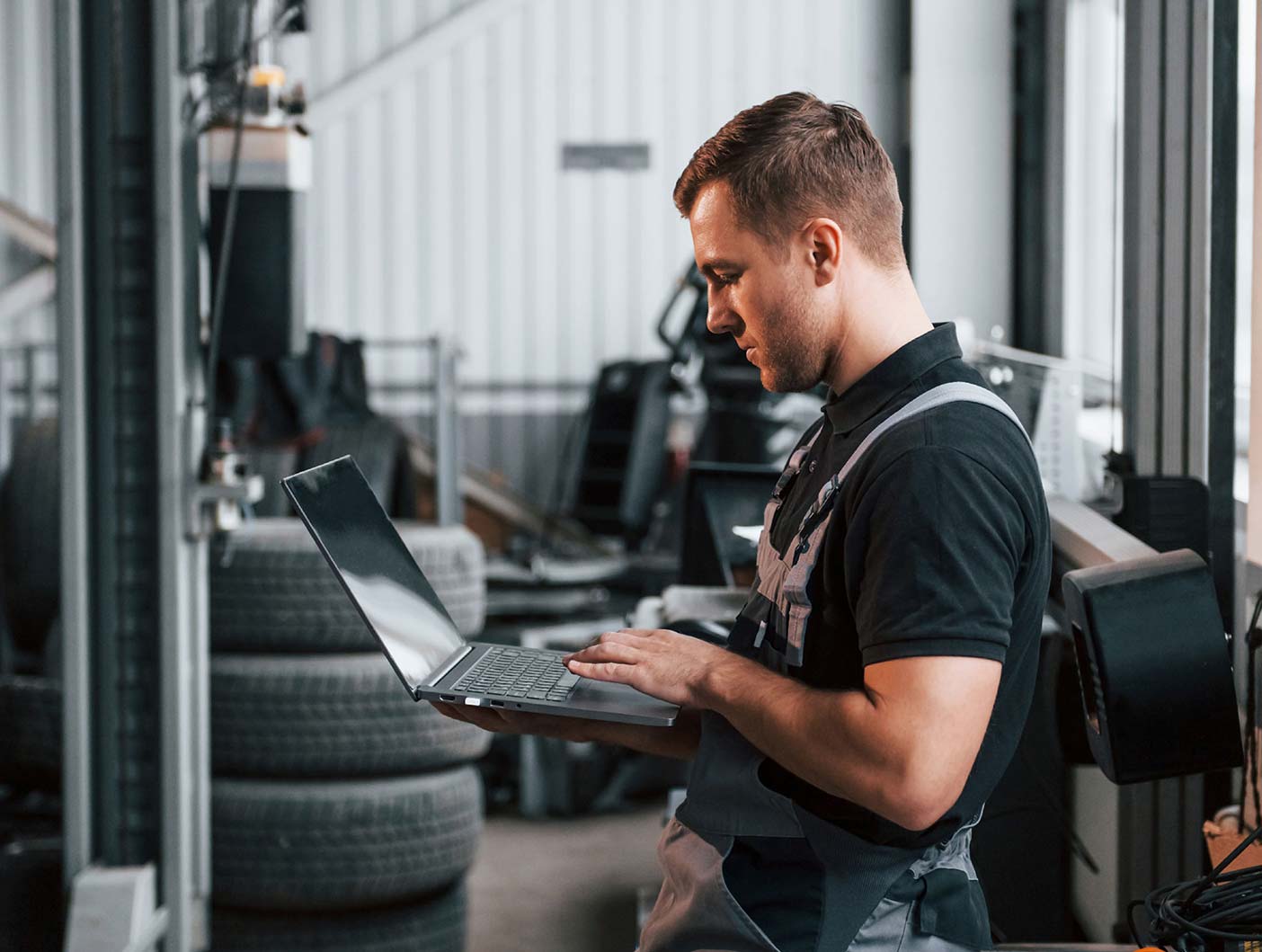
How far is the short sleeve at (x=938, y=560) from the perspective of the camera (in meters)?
0.96

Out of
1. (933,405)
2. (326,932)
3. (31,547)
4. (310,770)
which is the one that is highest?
(933,405)

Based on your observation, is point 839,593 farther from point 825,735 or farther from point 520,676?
point 520,676

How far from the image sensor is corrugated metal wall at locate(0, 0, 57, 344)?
20.3 ft

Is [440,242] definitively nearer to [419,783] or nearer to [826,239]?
[419,783]

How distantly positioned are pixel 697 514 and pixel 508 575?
2554mm

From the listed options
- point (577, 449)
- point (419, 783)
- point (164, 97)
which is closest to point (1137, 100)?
point (164, 97)

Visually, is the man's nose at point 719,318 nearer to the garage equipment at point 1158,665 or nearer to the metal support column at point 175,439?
the garage equipment at point 1158,665

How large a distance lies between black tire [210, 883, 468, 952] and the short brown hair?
2.28 meters

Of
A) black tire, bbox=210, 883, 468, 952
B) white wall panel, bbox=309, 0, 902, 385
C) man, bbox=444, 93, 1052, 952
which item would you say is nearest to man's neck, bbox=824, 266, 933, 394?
man, bbox=444, 93, 1052, 952

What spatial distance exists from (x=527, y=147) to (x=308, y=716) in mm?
4212

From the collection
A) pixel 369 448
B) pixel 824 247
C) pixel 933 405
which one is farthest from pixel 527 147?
pixel 933 405

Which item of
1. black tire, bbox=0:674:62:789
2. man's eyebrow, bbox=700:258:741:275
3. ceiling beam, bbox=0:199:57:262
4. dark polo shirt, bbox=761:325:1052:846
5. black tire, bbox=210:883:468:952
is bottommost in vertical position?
black tire, bbox=210:883:468:952

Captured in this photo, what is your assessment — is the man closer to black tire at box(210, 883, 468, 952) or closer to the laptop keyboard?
the laptop keyboard

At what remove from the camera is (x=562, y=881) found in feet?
11.8
